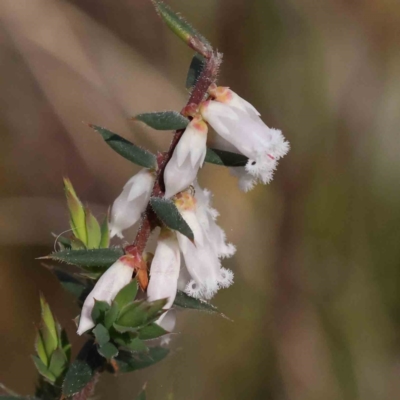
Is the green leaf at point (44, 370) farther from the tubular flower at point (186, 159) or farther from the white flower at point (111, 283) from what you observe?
the tubular flower at point (186, 159)

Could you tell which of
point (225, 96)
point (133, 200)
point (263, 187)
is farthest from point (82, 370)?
point (263, 187)

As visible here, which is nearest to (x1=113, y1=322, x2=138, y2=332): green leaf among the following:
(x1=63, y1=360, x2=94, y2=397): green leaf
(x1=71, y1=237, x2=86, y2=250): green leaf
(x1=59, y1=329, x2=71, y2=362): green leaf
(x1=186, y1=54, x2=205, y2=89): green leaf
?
(x1=63, y1=360, x2=94, y2=397): green leaf

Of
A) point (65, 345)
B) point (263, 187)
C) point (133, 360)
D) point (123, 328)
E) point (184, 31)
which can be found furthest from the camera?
point (263, 187)

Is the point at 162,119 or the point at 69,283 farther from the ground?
the point at 162,119

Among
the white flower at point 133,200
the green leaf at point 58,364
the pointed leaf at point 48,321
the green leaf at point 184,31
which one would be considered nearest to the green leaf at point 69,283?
the pointed leaf at point 48,321

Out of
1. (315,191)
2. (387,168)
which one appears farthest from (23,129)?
(387,168)

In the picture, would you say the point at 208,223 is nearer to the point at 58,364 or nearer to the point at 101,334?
the point at 101,334

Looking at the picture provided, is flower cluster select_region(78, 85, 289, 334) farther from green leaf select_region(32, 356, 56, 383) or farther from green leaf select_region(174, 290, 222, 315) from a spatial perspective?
green leaf select_region(32, 356, 56, 383)
